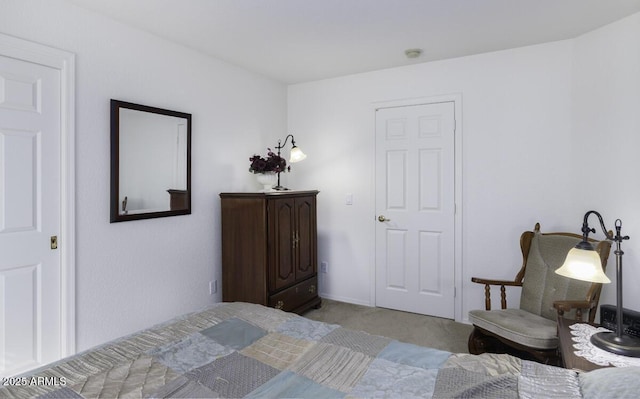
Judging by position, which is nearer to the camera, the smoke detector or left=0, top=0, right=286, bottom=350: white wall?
left=0, top=0, right=286, bottom=350: white wall

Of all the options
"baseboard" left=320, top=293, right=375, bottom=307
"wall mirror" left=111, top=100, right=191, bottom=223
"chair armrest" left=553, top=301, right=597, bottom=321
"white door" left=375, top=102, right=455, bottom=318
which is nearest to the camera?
"chair armrest" left=553, top=301, right=597, bottom=321

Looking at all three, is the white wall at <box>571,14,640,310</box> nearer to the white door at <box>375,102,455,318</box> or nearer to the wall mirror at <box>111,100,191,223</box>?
the white door at <box>375,102,455,318</box>

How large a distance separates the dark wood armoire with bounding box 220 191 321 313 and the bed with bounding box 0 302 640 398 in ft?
5.07

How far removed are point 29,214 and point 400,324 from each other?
9.74 ft

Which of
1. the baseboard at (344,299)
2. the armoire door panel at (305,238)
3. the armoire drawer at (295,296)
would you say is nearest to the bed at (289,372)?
the armoire drawer at (295,296)

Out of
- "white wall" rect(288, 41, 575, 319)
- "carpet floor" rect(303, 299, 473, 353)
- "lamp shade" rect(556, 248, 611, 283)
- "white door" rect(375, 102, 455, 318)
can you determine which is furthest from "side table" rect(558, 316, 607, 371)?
"white door" rect(375, 102, 455, 318)

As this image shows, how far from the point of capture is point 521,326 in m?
2.36

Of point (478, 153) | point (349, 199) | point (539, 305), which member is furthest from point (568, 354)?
point (349, 199)

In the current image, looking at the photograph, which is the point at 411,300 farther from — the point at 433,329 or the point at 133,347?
the point at 133,347

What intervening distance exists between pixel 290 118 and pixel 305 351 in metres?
3.32

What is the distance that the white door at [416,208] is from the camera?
11.4 ft

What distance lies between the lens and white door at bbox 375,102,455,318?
3471mm

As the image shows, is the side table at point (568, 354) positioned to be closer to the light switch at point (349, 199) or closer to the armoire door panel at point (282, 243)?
the armoire door panel at point (282, 243)

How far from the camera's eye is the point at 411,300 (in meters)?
3.67
